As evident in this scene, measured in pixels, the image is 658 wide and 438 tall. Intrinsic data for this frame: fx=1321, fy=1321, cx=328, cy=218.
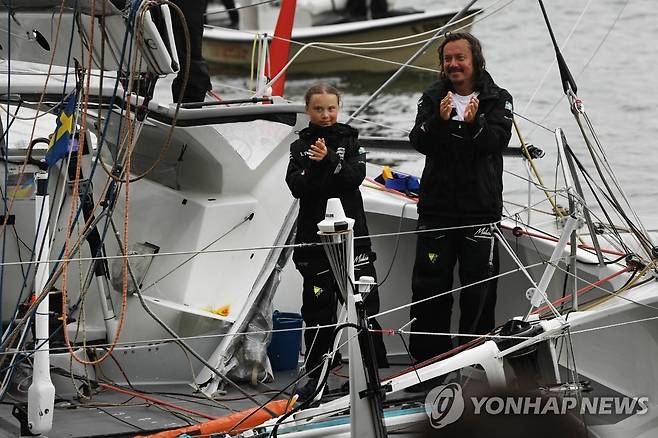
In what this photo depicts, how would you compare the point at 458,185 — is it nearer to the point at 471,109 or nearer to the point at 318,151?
the point at 471,109

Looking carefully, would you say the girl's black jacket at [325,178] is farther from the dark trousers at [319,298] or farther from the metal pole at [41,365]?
the metal pole at [41,365]

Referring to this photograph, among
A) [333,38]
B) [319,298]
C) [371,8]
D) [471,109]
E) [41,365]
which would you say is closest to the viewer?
[41,365]

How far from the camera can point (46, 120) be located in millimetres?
6473

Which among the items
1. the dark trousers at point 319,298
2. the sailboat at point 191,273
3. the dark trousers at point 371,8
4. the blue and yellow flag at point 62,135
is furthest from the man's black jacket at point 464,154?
the dark trousers at point 371,8

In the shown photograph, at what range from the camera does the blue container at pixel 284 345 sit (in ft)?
18.9

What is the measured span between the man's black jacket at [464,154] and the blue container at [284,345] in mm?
859

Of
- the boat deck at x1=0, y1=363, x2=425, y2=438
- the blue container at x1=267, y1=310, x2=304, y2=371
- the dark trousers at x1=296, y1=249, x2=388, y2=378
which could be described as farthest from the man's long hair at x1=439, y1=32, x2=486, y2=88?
the blue container at x1=267, y1=310, x2=304, y2=371

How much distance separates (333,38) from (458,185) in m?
13.3

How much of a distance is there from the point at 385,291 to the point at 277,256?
0.73 m

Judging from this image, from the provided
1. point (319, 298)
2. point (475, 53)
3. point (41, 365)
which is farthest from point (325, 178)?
point (41, 365)

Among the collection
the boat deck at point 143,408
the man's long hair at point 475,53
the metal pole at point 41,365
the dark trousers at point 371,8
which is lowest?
the boat deck at point 143,408

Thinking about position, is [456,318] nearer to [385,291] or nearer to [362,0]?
[385,291]

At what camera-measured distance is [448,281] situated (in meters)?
5.36

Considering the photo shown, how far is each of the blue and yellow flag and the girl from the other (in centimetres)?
87
